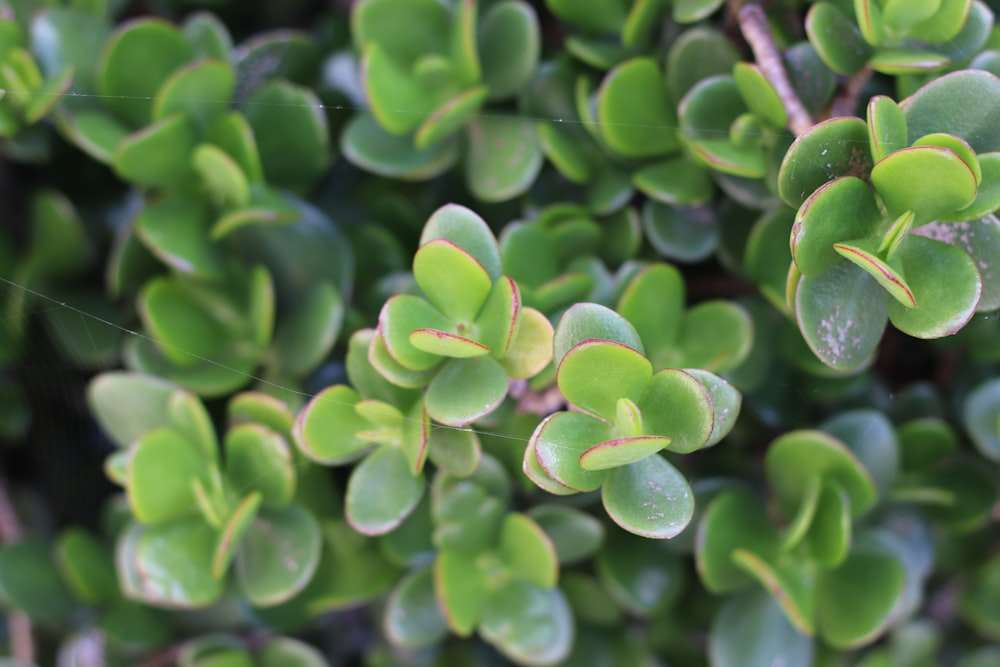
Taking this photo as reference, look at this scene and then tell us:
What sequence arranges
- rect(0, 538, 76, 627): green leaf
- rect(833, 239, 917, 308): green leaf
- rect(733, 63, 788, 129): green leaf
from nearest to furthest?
rect(833, 239, 917, 308): green leaf → rect(733, 63, 788, 129): green leaf → rect(0, 538, 76, 627): green leaf

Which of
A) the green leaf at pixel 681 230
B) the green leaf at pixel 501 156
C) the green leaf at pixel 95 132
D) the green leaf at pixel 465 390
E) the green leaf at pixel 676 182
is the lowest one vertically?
the green leaf at pixel 681 230

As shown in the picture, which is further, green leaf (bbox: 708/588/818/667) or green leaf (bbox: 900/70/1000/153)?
green leaf (bbox: 708/588/818/667)

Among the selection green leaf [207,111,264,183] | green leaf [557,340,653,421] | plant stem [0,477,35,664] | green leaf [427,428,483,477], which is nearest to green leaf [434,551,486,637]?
green leaf [427,428,483,477]

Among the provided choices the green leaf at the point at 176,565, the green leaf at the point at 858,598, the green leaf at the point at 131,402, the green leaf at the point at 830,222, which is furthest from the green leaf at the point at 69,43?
the green leaf at the point at 858,598

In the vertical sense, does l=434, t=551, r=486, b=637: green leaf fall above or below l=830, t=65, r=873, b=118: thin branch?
below

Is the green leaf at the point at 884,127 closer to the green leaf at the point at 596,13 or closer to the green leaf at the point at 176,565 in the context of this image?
the green leaf at the point at 596,13

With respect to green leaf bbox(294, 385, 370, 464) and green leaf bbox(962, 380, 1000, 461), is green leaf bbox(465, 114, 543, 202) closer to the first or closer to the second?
green leaf bbox(294, 385, 370, 464)

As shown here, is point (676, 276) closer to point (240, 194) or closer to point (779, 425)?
point (779, 425)
